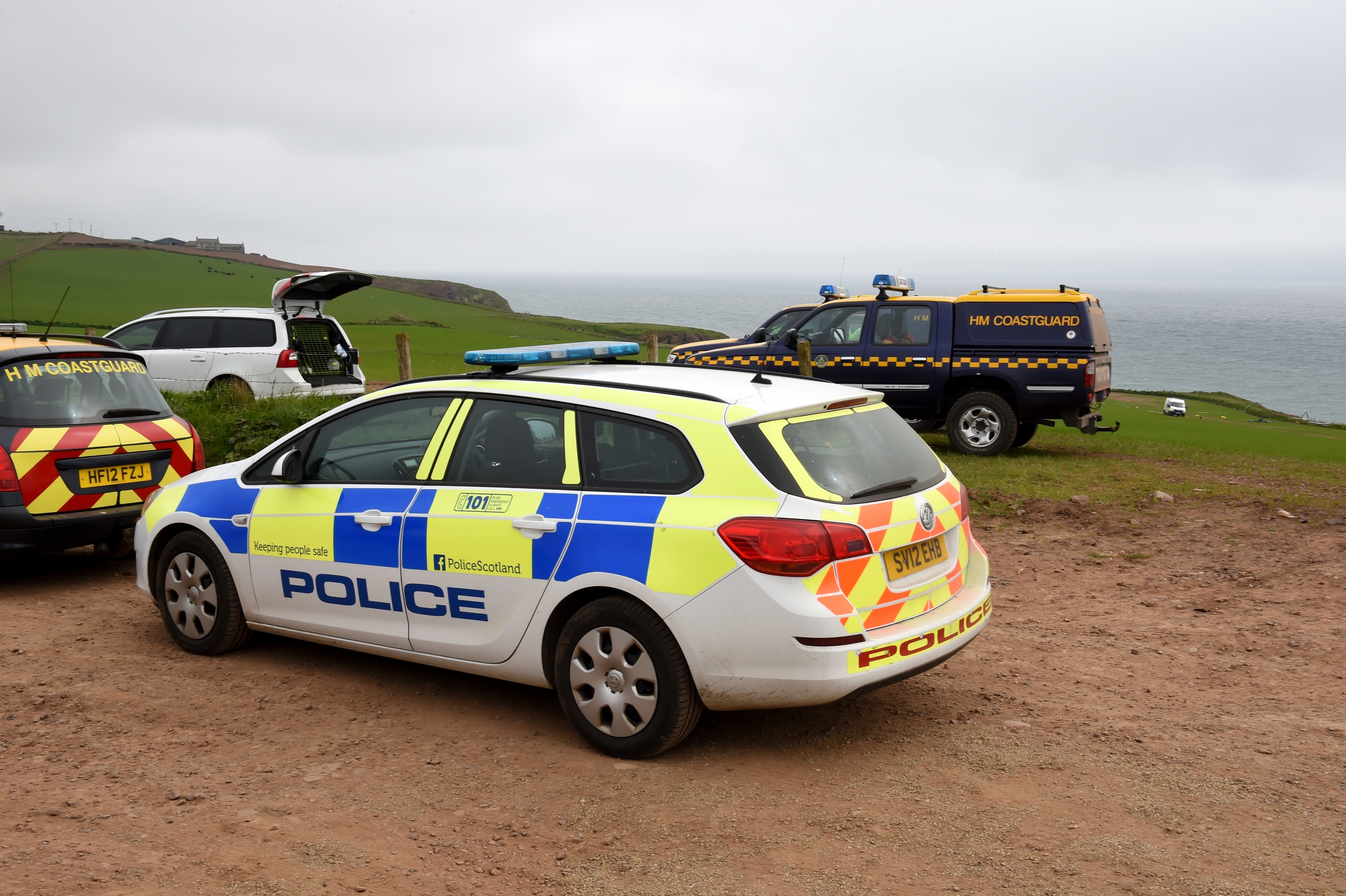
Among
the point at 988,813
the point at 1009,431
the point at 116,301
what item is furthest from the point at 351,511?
the point at 116,301

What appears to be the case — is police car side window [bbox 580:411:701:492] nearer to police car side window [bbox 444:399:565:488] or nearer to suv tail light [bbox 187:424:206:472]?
police car side window [bbox 444:399:565:488]

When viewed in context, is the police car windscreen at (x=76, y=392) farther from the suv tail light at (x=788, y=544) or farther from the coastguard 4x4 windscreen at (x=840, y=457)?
the suv tail light at (x=788, y=544)

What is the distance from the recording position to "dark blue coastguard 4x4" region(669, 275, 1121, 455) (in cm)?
1327

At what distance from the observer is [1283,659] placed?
221 inches

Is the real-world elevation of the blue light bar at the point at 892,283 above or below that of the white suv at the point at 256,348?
above

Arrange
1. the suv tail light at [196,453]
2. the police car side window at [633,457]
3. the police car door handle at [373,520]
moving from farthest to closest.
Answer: the suv tail light at [196,453] → the police car door handle at [373,520] → the police car side window at [633,457]

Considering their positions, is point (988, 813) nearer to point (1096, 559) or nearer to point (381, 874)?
point (381, 874)

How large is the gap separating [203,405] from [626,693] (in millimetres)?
9381

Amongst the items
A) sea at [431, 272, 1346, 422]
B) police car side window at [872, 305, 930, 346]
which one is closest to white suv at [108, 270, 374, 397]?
police car side window at [872, 305, 930, 346]

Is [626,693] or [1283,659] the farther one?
[1283,659]

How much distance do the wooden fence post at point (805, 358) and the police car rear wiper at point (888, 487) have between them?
863 cm

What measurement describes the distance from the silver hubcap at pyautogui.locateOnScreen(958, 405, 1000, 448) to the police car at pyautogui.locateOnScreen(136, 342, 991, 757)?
9102 millimetres

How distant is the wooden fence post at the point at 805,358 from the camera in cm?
1322

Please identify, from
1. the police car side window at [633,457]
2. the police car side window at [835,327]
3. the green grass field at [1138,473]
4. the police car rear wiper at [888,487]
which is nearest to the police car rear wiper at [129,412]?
the police car side window at [633,457]
